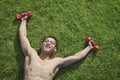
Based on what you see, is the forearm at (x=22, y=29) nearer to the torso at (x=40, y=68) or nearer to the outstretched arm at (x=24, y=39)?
the outstretched arm at (x=24, y=39)

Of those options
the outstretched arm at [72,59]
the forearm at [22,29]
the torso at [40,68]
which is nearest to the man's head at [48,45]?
the torso at [40,68]

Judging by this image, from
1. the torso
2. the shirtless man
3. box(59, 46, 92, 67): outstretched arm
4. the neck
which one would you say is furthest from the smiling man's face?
box(59, 46, 92, 67): outstretched arm

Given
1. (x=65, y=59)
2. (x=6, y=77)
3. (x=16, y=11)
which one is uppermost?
(x=16, y=11)

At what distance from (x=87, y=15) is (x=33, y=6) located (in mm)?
1732

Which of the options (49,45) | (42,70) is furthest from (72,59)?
(42,70)

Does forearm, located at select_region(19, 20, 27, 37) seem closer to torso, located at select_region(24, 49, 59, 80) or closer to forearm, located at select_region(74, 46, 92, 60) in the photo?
torso, located at select_region(24, 49, 59, 80)

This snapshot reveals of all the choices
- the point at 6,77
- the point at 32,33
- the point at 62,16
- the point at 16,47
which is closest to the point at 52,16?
the point at 62,16

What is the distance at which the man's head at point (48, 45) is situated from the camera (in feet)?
25.9

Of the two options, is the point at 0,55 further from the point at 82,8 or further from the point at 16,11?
the point at 82,8

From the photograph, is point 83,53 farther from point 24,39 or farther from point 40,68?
point 24,39

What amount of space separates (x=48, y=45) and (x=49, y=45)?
0.09 feet

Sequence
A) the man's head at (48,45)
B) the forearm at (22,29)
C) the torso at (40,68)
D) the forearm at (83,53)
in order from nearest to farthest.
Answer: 1. the torso at (40,68)
2. the man's head at (48,45)
3. the forearm at (83,53)
4. the forearm at (22,29)

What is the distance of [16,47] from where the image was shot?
8234 mm

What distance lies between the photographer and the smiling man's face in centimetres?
790
